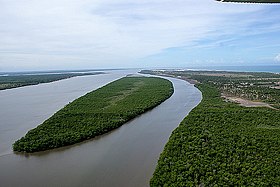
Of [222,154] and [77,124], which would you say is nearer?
[222,154]

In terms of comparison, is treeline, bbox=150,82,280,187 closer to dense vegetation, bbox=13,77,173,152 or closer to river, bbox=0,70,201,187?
river, bbox=0,70,201,187

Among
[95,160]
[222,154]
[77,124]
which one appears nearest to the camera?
[222,154]

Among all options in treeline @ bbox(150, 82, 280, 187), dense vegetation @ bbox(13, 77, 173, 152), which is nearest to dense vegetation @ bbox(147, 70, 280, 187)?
treeline @ bbox(150, 82, 280, 187)

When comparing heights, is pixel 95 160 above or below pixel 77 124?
below

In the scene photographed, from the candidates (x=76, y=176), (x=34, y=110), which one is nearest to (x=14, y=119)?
(x=34, y=110)

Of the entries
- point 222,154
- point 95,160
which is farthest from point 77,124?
point 222,154

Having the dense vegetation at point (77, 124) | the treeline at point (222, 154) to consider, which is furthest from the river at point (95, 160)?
the treeline at point (222, 154)

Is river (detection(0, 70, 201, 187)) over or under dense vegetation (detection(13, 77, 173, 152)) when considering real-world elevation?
under

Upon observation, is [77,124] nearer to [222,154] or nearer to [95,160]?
[95,160]

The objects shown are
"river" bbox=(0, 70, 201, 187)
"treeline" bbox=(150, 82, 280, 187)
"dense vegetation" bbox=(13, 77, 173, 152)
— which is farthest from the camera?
"dense vegetation" bbox=(13, 77, 173, 152)
